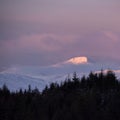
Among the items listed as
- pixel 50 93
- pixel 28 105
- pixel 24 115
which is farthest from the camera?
pixel 50 93

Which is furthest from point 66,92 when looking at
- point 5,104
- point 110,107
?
point 110,107

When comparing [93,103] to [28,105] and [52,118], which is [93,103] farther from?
[28,105]

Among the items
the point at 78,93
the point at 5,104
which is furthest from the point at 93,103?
the point at 5,104

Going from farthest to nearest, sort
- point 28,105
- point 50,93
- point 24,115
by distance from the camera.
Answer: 1. point 50,93
2. point 28,105
3. point 24,115

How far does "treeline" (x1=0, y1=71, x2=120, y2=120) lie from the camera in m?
160

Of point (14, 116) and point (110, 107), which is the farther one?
point (14, 116)

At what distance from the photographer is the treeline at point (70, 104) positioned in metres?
160

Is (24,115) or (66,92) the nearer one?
(24,115)

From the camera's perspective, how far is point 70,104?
566 feet

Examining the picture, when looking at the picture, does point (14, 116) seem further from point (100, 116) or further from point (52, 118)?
point (100, 116)

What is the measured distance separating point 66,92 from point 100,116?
37.8m

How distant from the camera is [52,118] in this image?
16262 centimetres

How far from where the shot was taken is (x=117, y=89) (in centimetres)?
18350

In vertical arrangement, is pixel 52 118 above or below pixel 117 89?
below
